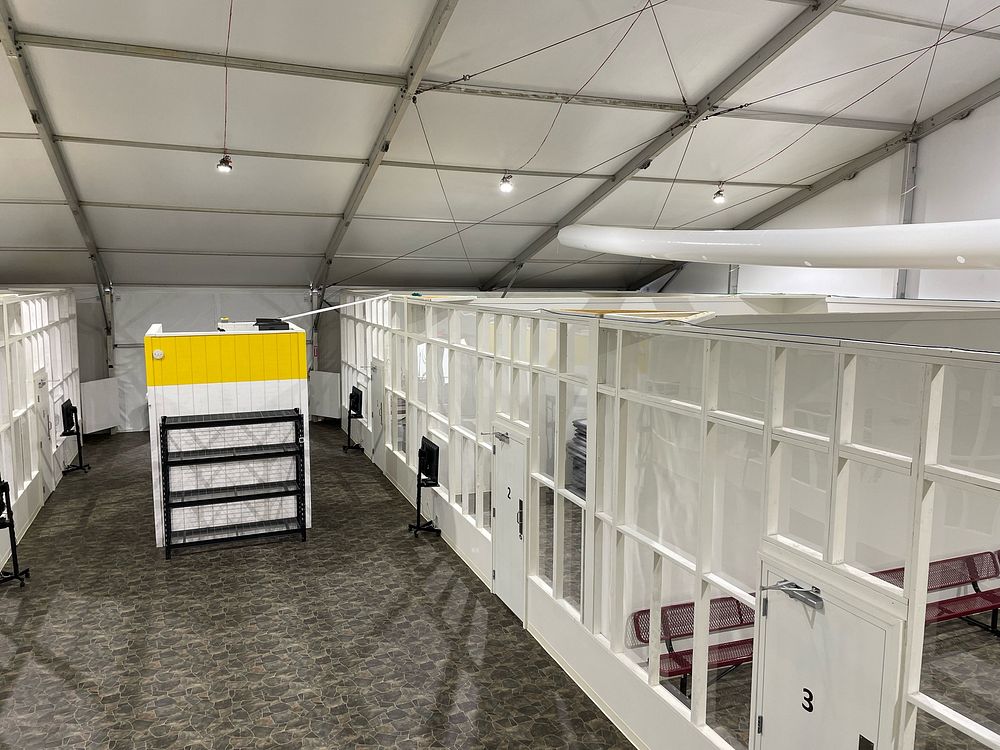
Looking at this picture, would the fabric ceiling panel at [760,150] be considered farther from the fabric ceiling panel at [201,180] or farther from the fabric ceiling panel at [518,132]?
the fabric ceiling panel at [201,180]

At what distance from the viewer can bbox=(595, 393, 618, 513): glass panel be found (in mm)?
Result: 5629

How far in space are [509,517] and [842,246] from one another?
4321 millimetres

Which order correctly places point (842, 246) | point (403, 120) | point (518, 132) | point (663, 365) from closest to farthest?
point (842, 246) → point (663, 365) → point (403, 120) → point (518, 132)

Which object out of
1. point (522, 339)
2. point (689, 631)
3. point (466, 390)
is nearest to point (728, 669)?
point (689, 631)

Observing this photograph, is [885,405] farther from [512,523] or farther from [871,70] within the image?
[871,70]

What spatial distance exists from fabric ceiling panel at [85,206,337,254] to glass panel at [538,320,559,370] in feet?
27.2

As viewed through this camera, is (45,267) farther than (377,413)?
Yes

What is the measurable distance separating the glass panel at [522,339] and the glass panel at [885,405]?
3.49 m

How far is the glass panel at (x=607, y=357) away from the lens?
219 inches

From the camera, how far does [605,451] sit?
571 cm

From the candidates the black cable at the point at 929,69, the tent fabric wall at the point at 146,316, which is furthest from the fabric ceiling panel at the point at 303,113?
the black cable at the point at 929,69

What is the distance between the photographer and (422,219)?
1432 cm

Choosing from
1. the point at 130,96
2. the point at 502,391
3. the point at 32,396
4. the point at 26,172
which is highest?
the point at 130,96

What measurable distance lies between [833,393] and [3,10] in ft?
29.8
